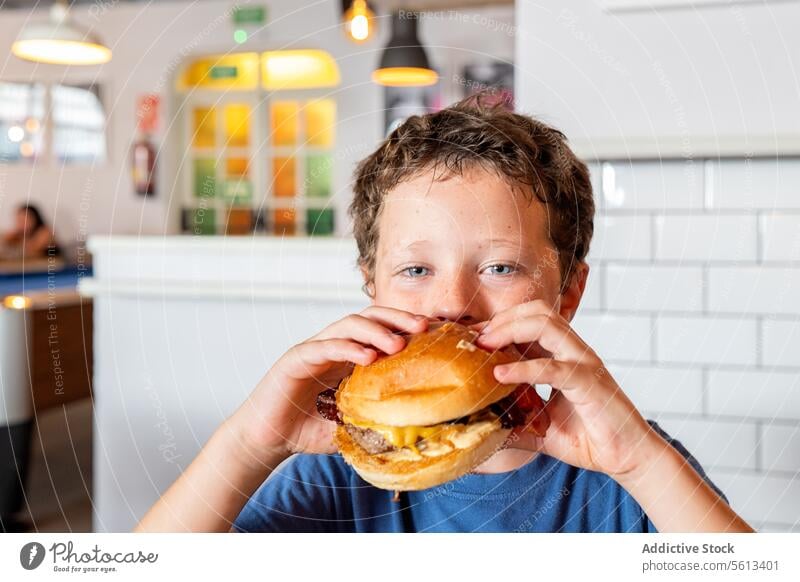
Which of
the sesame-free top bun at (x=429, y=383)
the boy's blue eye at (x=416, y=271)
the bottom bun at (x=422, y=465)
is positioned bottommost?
the bottom bun at (x=422, y=465)

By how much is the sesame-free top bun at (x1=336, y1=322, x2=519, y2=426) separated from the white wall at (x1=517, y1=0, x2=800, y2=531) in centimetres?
35

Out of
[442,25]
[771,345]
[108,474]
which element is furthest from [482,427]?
[442,25]

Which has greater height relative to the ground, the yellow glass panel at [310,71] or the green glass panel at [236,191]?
the yellow glass panel at [310,71]

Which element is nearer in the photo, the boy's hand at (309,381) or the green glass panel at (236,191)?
the boy's hand at (309,381)

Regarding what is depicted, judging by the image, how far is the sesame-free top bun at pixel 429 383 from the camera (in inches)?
16.2

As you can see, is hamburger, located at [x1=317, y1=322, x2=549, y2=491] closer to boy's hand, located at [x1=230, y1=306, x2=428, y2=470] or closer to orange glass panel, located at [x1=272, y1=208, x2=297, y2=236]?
boy's hand, located at [x1=230, y1=306, x2=428, y2=470]

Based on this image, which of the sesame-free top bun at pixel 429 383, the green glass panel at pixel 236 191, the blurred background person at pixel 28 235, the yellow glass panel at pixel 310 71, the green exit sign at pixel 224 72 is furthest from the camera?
the yellow glass panel at pixel 310 71

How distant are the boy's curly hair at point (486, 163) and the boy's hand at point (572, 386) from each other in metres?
0.12

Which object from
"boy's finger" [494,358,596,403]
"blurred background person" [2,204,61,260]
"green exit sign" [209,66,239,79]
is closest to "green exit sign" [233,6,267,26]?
"green exit sign" [209,66,239,79]

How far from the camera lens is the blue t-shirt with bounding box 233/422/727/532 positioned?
0.57 meters

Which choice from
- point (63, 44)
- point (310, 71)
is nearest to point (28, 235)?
point (310, 71)

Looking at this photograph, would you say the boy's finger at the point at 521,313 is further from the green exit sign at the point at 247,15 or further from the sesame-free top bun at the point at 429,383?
the green exit sign at the point at 247,15

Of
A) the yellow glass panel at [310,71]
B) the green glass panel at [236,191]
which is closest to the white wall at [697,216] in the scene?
the green glass panel at [236,191]

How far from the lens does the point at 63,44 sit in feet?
5.39
